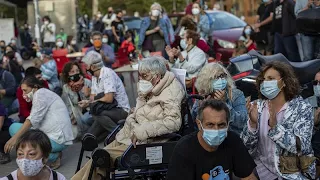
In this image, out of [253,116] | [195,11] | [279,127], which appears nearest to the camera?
[279,127]

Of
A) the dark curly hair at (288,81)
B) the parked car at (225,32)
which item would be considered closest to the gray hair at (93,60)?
the dark curly hair at (288,81)

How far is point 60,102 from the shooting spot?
7695mm

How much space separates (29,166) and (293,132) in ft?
6.50

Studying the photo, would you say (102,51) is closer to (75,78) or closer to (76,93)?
(76,93)

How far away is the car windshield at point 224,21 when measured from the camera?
1673 cm

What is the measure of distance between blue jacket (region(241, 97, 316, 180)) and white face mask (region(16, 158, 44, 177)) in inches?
65.9

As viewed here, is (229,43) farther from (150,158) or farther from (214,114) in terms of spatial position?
(214,114)

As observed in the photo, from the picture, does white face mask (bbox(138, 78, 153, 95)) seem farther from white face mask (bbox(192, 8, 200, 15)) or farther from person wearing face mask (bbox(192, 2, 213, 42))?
white face mask (bbox(192, 8, 200, 15))

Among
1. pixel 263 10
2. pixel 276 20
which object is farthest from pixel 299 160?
pixel 263 10

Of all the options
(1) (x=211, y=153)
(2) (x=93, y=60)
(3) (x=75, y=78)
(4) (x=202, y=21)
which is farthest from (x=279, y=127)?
(4) (x=202, y=21)

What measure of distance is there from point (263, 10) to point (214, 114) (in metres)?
10.0

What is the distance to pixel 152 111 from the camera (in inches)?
229

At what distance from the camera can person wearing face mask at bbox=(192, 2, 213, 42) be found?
46.0 feet

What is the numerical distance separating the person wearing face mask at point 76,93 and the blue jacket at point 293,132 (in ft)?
14.8
